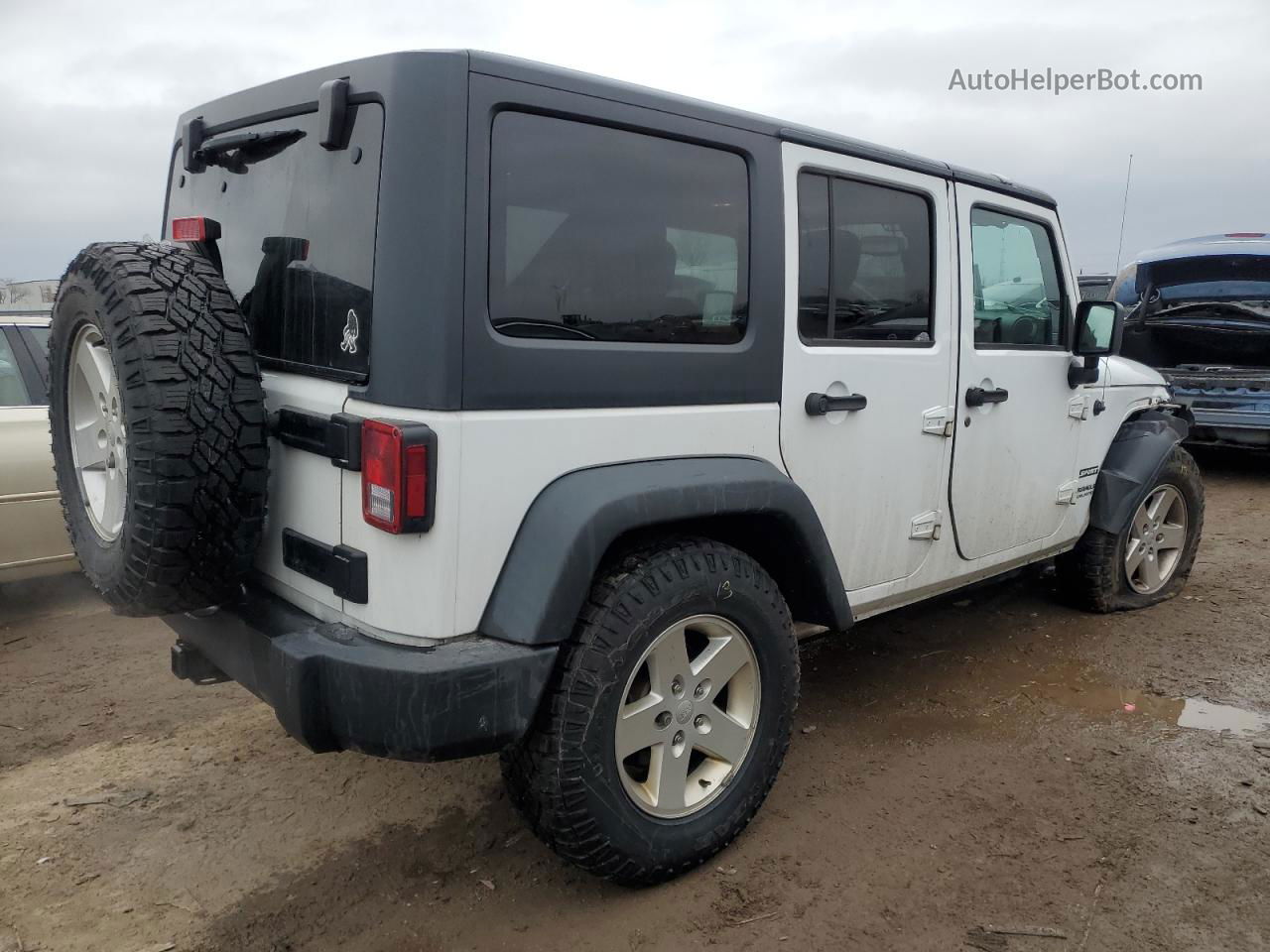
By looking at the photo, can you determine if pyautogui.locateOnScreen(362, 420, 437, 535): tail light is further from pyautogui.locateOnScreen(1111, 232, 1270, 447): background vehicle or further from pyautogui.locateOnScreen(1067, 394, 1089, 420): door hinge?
pyautogui.locateOnScreen(1111, 232, 1270, 447): background vehicle

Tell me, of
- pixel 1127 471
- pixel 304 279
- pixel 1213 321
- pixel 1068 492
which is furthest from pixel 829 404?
pixel 1213 321

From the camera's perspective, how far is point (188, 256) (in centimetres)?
234

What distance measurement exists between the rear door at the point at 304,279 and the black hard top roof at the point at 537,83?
2.7 inches

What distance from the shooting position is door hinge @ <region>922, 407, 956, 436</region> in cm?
323

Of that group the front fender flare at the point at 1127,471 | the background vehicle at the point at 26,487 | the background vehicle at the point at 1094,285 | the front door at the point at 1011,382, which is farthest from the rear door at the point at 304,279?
the background vehicle at the point at 1094,285

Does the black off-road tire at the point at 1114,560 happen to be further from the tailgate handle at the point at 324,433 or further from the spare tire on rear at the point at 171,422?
the spare tire on rear at the point at 171,422

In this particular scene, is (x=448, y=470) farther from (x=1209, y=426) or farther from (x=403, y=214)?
(x=1209, y=426)

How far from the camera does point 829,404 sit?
2.85 m

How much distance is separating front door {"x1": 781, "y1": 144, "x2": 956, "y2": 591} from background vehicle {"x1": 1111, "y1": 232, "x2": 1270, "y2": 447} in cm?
546

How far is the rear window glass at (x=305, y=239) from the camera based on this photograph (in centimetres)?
215

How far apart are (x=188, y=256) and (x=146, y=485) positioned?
598 millimetres

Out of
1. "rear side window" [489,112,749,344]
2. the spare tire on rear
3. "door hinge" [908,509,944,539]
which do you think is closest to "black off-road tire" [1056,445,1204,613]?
"door hinge" [908,509,944,539]

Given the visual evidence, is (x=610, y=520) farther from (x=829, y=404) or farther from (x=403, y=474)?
(x=829, y=404)

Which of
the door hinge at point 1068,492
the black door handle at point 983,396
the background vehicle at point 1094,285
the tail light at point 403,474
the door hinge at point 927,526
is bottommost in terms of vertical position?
the door hinge at point 927,526
